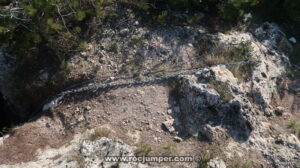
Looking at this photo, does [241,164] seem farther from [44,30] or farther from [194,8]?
[44,30]

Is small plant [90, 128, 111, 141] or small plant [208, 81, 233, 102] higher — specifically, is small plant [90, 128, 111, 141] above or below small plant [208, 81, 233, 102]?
below

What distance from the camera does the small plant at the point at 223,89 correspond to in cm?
655

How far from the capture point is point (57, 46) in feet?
24.6

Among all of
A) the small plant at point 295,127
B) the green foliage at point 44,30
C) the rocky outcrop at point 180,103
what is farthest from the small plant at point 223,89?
the green foliage at point 44,30

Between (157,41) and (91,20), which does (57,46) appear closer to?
(91,20)

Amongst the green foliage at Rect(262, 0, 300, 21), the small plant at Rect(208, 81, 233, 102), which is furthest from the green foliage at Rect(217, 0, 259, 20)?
Result: the small plant at Rect(208, 81, 233, 102)

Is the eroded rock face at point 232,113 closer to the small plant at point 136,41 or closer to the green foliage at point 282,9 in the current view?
the small plant at point 136,41

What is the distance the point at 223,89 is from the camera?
6609 millimetres

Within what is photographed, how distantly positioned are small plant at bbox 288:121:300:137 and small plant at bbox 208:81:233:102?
1.80 m

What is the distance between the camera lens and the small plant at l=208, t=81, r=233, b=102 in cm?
655

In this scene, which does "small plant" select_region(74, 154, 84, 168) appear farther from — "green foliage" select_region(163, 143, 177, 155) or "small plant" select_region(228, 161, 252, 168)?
"small plant" select_region(228, 161, 252, 168)

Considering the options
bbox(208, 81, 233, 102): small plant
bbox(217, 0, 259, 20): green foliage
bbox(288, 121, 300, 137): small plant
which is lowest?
bbox(288, 121, 300, 137): small plant

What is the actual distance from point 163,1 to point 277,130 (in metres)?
4.59

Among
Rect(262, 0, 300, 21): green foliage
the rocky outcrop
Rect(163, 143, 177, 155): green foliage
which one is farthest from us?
Rect(262, 0, 300, 21): green foliage
